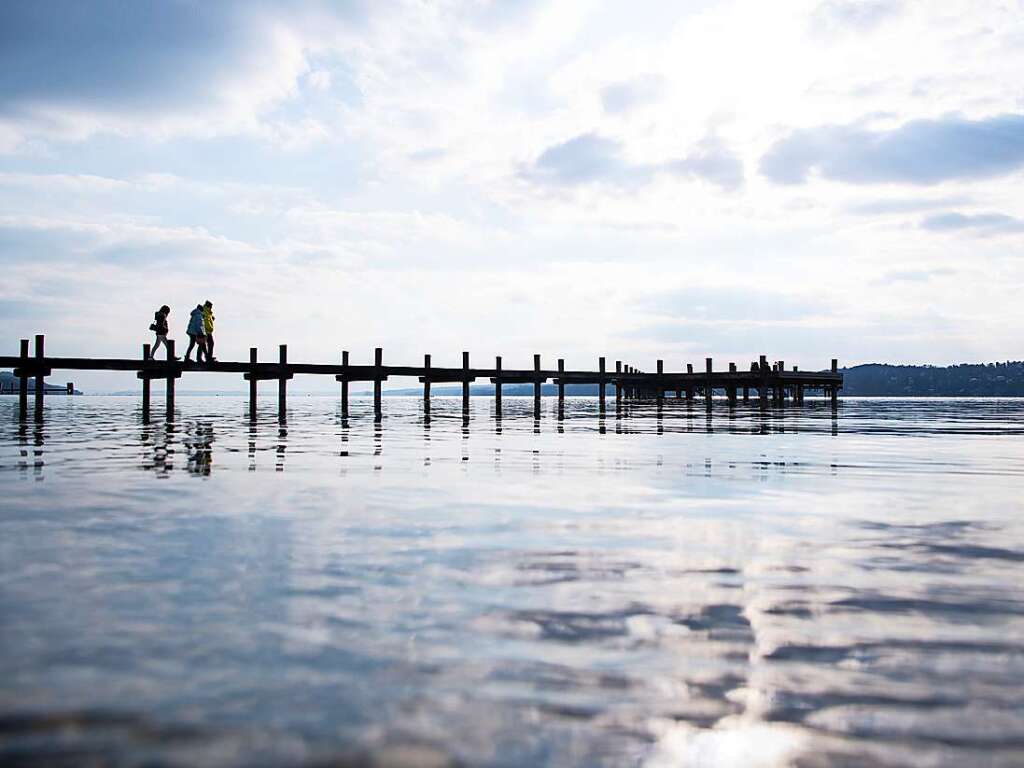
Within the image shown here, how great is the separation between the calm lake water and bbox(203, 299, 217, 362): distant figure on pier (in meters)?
22.3

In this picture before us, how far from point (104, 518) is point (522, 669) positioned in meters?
5.06

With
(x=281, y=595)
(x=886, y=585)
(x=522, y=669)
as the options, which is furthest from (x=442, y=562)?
(x=886, y=585)

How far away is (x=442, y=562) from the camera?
558 centimetres

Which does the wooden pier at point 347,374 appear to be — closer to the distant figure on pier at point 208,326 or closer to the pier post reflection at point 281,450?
the distant figure on pier at point 208,326

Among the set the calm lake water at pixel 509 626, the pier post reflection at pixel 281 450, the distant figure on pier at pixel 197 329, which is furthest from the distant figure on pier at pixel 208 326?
the calm lake water at pixel 509 626

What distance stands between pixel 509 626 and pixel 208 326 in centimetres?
2900

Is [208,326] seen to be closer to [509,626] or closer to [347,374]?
[347,374]

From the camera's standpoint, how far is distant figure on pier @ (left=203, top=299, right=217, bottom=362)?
99.3ft

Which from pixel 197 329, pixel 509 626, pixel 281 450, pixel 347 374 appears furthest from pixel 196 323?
pixel 509 626

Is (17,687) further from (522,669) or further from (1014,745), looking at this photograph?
(1014,745)

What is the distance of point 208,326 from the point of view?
30.7 metres

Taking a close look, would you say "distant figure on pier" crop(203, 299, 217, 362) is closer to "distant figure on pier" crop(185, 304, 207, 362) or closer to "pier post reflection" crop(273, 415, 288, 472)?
"distant figure on pier" crop(185, 304, 207, 362)

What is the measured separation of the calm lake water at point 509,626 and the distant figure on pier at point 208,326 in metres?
22.3

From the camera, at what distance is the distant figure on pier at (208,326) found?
99.3 ft
